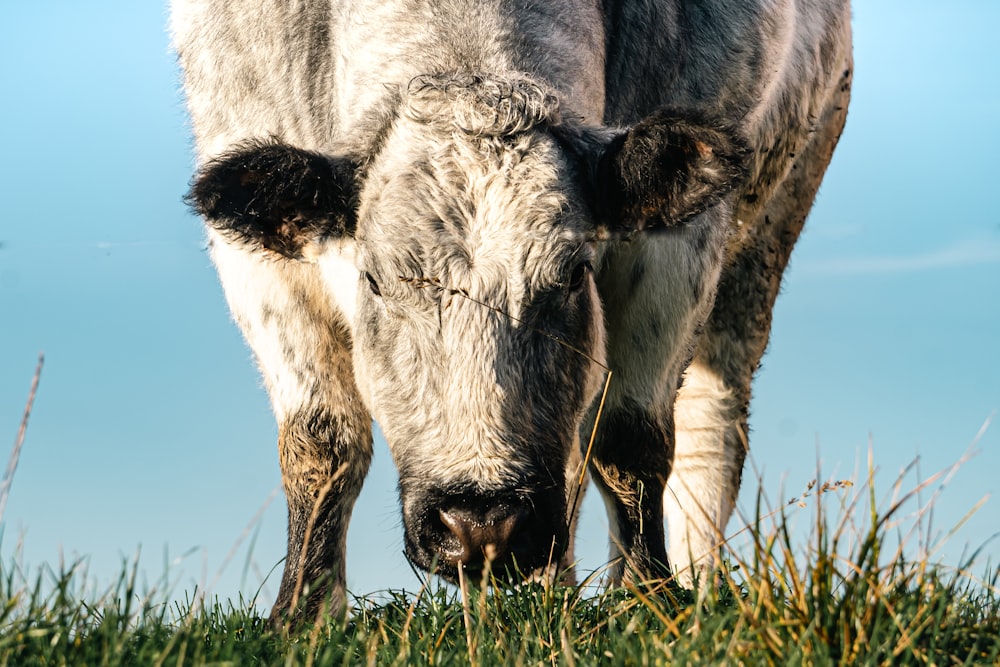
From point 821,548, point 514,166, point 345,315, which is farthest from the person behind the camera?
point 345,315

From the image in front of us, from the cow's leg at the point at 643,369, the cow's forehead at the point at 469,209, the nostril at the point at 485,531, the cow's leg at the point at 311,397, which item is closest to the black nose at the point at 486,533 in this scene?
the nostril at the point at 485,531

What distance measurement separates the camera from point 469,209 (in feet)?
15.9

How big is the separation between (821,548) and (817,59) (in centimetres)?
591

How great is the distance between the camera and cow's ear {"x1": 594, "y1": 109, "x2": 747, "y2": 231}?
5035 millimetres

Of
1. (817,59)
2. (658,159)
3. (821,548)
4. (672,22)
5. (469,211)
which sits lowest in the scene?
A: (821,548)

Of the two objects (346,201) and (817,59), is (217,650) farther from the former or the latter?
(817,59)

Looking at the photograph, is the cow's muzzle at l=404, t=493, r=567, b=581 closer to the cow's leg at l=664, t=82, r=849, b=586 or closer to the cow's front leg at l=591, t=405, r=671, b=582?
the cow's front leg at l=591, t=405, r=671, b=582

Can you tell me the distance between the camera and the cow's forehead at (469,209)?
4.73 m

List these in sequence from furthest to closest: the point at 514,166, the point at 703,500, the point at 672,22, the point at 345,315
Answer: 1. the point at 703,500
2. the point at 672,22
3. the point at 345,315
4. the point at 514,166

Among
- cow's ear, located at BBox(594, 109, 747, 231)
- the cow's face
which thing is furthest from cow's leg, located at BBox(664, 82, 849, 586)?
the cow's face

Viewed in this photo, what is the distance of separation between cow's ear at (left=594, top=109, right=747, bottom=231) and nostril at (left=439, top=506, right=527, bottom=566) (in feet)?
5.31

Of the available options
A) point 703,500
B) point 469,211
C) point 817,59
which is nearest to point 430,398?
point 469,211

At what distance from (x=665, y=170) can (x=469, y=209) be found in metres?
0.96

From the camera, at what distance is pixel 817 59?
839cm
